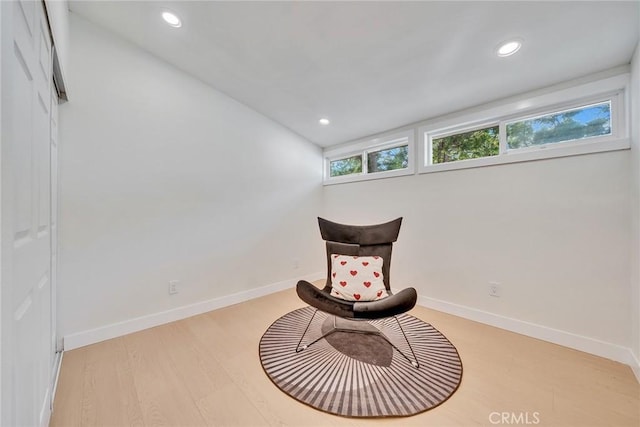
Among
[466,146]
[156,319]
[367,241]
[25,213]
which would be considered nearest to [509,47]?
[466,146]

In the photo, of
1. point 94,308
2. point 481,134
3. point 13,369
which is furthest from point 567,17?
point 94,308

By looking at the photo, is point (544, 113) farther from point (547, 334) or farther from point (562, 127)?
point (547, 334)

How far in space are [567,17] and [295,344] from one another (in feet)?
9.27

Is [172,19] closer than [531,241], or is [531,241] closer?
[172,19]

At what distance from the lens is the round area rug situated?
54.1 inches

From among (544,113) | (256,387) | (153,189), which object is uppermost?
(544,113)

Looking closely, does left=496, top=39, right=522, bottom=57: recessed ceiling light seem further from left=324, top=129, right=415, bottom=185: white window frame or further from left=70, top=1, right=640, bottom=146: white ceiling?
left=324, top=129, right=415, bottom=185: white window frame

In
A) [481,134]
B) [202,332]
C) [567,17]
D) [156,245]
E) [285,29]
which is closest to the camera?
[567,17]

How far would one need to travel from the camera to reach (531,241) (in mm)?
2066

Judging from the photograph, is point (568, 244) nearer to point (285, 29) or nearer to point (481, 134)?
point (481, 134)

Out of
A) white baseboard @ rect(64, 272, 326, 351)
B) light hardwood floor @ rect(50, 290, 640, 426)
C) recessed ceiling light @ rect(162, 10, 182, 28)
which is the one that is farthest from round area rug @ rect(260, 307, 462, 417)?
recessed ceiling light @ rect(162, 10, 182, 28)

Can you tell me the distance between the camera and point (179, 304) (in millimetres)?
2408

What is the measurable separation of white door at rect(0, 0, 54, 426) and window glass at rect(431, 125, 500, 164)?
3.01 metres

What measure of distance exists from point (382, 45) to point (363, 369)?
2333 millimetres
